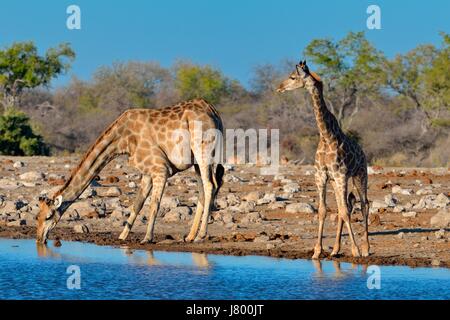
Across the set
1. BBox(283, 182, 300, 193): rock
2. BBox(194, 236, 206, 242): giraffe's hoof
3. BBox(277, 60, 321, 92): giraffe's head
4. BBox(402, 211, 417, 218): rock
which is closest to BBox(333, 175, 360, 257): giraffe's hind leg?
BBox(277, 60, 321, 92): giraffe's head

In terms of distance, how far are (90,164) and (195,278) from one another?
11.1 feet

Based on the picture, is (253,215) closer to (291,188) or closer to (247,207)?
(247,207)

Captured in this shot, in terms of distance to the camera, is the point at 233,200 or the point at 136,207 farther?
the point at 233,200

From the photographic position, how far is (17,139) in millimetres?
29469

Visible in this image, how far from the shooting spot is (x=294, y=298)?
923 cm

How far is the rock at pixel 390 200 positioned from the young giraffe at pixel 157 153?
146 inches

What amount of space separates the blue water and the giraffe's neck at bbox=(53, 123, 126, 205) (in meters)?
1.01

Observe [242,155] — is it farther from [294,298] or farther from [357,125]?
[294,298]

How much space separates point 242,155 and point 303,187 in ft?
40.3

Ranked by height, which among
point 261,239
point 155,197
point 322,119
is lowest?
point 261,239

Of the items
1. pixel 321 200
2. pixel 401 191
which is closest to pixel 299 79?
pixel 321 200

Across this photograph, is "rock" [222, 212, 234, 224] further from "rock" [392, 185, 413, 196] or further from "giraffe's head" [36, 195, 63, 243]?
"rock" [392, 185, 413, 196]

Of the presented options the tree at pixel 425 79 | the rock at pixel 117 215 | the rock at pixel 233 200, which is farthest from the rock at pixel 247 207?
the tree at pixel 425 79

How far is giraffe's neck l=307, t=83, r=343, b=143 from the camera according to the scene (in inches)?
455
